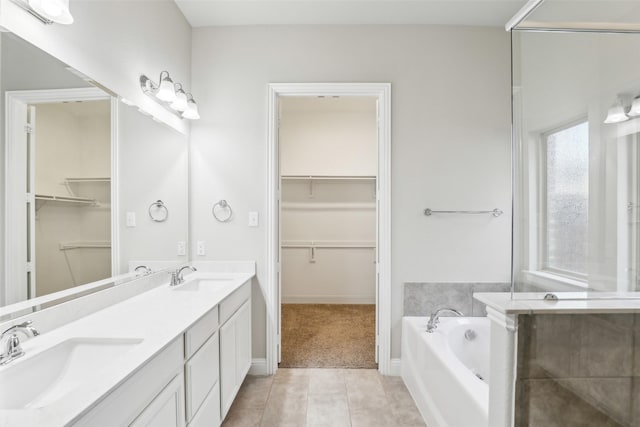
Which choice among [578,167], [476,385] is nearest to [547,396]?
[476,385]

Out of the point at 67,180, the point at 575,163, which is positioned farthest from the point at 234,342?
the point at 575,163

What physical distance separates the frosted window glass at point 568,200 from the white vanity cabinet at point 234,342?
1.68 meters

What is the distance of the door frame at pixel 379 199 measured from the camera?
98.6 inches

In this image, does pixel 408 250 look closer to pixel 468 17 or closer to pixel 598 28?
pixel 598 28

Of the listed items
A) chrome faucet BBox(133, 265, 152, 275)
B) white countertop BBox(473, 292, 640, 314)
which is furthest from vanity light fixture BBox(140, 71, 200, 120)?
white countertop BBox(473, 292, 640, 314)

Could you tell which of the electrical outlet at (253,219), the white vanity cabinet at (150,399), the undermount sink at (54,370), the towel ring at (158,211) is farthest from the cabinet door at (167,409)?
the electrical outlet at (253,219)

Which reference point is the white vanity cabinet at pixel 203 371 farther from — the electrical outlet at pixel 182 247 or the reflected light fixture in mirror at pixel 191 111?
the reflected light fixture in mirror at pixel 191 111

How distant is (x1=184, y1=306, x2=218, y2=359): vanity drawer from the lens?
53.4 inches

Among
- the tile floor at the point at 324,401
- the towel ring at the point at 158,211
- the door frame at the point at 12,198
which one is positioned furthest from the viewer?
the towel ring at the point at 158,211

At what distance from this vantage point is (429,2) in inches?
89.2

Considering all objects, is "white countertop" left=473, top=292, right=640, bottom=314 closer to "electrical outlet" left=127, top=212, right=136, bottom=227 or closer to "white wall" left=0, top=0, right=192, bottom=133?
"electrical outlet" left=127, top=212, right=136, bottom=227

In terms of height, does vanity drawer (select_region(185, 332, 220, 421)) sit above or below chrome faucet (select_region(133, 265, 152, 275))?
below

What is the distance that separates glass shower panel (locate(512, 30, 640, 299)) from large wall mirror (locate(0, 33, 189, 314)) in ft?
6.27

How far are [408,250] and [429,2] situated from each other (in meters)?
1.91
